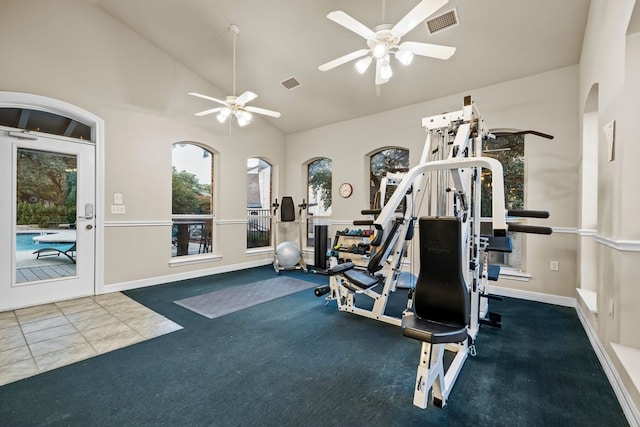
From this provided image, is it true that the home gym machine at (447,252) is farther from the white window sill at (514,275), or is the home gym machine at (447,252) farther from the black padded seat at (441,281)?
the white window sill at (514,275)

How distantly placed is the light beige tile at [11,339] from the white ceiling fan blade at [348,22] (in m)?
3.95

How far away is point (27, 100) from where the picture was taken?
351 centimetres

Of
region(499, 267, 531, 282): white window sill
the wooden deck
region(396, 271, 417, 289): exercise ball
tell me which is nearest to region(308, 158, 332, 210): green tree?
region(396, 271, 417, 289): exercise ball

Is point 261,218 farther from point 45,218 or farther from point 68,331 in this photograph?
point 68,331

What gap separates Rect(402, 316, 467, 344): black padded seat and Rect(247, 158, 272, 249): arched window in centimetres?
499

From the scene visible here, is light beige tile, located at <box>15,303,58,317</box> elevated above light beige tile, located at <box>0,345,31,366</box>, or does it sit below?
above

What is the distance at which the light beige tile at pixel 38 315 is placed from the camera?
10.4 ft

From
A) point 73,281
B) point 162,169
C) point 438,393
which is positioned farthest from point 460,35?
point 73,281

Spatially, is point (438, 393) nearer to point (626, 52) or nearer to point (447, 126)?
point (447, 126)

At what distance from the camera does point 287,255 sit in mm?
5648

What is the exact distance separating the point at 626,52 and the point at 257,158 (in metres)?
5.58

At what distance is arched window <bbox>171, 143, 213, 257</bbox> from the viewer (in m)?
5.18

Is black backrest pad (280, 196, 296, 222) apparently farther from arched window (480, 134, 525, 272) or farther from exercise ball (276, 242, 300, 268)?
arched window (480, 134, 525, 272)

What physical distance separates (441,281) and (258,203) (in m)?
5.24
